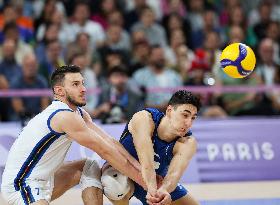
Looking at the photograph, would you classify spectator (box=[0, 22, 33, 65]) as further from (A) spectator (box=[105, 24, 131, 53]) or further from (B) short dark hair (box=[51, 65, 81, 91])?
(B) short dark hair (box=[51, 65, 81, 91])

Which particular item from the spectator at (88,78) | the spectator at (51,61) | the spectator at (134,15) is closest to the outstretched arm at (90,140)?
the spectator at (88,78)

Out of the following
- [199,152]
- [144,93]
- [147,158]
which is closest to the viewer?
[147,158]

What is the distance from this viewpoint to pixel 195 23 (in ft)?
49.5

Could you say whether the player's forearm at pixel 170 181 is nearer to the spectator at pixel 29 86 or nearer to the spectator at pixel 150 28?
the spectator at pixel 29 86

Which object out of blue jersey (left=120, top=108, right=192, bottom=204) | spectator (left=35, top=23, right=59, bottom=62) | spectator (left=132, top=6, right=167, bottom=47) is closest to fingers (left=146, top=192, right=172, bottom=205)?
blue jersey (left=120, top=108, right=192, bottom=204)

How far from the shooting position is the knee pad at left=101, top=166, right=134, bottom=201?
22.2ft

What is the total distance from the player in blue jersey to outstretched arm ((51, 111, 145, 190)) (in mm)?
138

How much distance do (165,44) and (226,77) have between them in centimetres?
192

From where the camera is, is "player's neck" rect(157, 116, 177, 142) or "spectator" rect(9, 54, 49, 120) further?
"spectator" rect(9, 54, 49, 120)

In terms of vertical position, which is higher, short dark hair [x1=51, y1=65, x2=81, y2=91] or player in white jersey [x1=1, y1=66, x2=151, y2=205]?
short dark hair [x1=51, y1=65, x2=81, y2=91]

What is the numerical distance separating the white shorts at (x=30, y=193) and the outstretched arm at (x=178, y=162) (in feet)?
3.42

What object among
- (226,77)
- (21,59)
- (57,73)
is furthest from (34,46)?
(57,73)

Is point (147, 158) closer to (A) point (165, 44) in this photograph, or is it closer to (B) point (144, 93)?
(B) point (144, 93)

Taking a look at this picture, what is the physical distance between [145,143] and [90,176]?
26.0 inches
